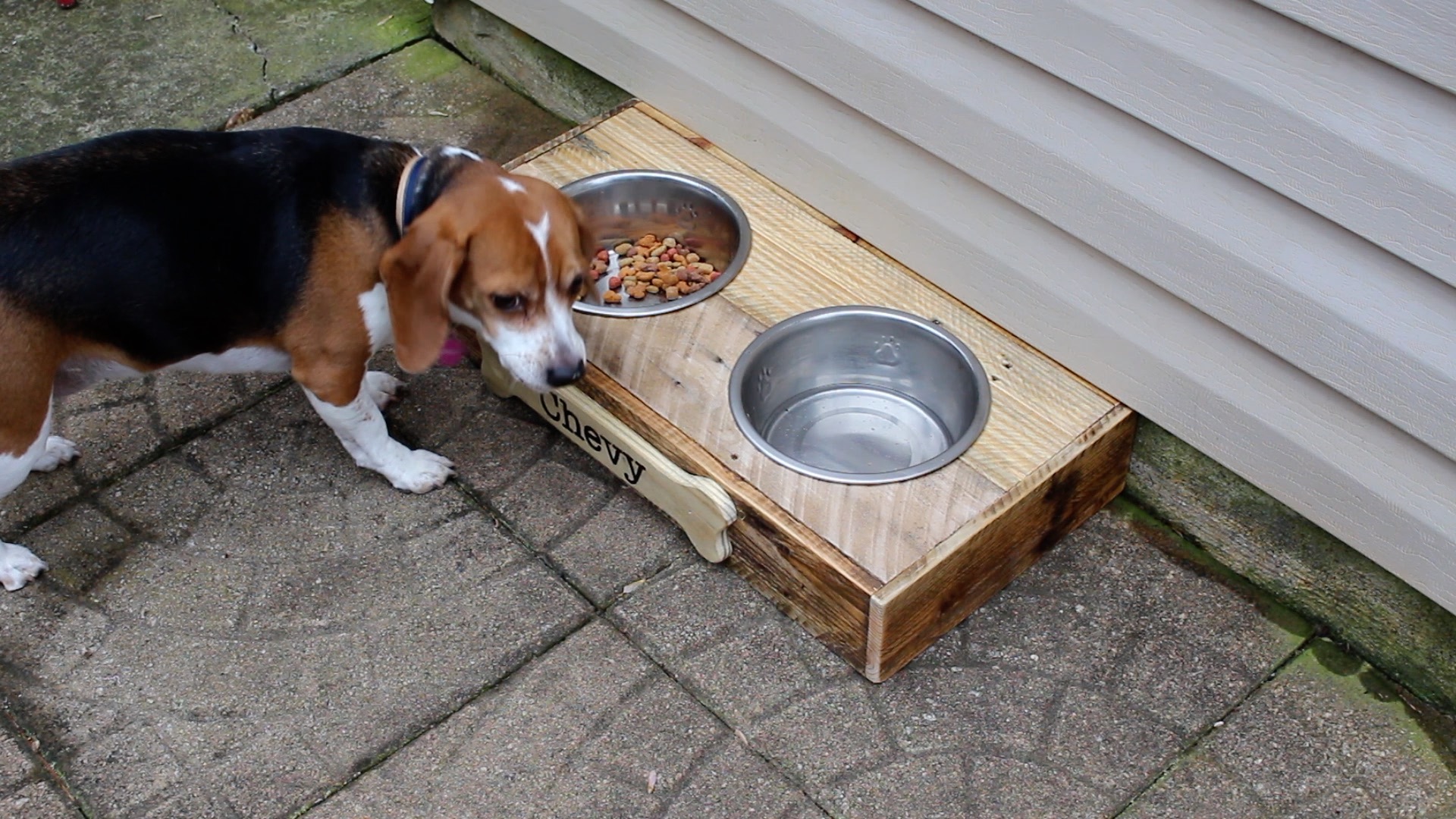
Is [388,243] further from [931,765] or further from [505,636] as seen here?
[931,765]

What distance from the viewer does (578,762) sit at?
3.07m

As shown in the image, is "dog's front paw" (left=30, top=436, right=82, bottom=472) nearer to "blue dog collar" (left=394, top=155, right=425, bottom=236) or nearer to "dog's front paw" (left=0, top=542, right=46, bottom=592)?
"dog's front paw" (left=0, top=542, right=46, bottom=592)

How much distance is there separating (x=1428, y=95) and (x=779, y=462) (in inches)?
62.1

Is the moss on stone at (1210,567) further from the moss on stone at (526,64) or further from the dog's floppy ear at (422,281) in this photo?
the moss on stone at (526,64)

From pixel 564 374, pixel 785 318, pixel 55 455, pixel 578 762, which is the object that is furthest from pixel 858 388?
pixel 55 455

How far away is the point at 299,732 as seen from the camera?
3.13m

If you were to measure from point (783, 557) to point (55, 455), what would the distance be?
200 cm

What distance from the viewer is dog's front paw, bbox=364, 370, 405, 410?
3834mm

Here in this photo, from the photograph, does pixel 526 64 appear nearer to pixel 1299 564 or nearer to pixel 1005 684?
pixel 1005 684

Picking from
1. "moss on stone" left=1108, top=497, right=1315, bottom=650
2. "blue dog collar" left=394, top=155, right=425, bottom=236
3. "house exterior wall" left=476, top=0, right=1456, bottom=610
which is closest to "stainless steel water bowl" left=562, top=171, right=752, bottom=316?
"house exterior wall" left=476, top=0, right=1456, bottom=610

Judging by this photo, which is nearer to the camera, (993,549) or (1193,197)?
(1193,197)

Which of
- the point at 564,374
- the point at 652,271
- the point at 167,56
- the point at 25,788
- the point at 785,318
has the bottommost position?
the point at 25,788

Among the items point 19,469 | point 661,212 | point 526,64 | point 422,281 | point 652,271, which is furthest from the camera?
point 526,64

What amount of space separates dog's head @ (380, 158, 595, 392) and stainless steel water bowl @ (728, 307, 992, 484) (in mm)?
558
